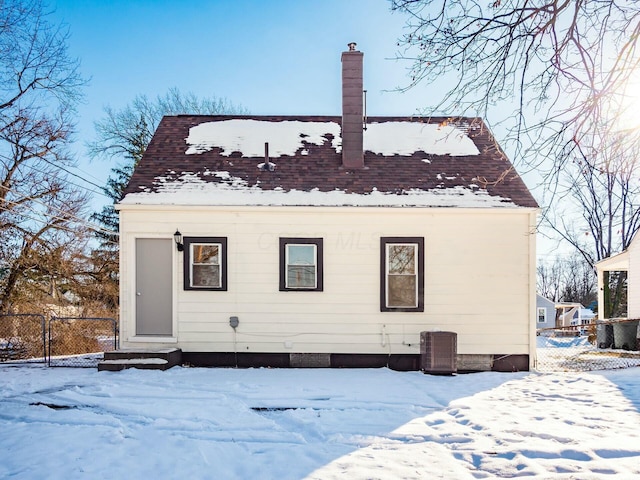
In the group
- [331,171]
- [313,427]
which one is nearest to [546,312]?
[331,171]

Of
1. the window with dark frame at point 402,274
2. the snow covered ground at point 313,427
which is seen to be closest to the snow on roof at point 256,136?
the window with dark frame at point 402,274

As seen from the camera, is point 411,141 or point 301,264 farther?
point 411,141

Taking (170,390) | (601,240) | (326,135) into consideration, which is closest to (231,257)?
(170,390)

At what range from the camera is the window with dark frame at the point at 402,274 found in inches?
405

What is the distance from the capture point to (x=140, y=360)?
9.63 metres

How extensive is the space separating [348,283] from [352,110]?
4.02 m

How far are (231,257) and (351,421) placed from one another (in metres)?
5.12

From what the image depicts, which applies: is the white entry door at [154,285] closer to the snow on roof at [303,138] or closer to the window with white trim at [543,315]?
the snow on roof at [303,138]

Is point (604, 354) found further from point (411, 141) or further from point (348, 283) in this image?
point (348, 283)

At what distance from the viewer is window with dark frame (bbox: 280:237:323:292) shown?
10352mm

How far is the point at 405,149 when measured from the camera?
12.3 meters

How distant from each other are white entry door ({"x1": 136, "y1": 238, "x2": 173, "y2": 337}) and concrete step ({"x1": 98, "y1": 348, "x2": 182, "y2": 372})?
0.76 metres

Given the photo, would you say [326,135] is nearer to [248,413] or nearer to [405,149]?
[405,149]

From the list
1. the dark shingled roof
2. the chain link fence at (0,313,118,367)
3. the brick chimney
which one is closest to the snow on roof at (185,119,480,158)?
the dark shingled roof
